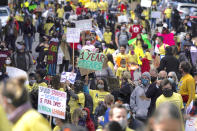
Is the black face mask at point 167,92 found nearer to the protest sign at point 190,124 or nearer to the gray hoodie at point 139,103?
the protest sign at point 190,124

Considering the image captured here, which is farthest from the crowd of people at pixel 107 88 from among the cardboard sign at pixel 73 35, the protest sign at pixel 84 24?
the cardboard sign at pixel 73 35

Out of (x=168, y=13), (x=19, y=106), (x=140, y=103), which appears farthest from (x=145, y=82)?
(x=168, y=13)

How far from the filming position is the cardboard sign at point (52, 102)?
28.0ft

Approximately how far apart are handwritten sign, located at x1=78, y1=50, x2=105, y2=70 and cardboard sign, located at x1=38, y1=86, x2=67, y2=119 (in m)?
3.68

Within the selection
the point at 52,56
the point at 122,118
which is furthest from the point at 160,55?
the point at 122,118

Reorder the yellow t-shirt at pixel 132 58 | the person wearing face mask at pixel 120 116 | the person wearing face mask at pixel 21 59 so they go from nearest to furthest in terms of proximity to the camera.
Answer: the person wearing face mask at pixel 120 116
the yellow t-shirt at pixel 132 58
the person wearing face mask at pixel 21 59

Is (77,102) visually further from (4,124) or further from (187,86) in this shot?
(4,124)

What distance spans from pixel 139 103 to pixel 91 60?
137 inches

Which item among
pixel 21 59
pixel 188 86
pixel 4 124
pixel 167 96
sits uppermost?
pixel 4 124

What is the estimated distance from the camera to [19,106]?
414 cm

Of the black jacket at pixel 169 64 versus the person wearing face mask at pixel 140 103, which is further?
the black jacket at pixel 169 64

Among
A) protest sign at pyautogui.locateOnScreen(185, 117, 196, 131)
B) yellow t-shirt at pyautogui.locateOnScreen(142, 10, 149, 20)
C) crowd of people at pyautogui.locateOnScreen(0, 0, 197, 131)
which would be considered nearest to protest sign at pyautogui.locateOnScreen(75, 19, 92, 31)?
crowd of people at pyautogui.locateOnScreen(0, 0, 197, 131)

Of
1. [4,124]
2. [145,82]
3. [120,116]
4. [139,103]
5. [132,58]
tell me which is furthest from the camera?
[132,58]

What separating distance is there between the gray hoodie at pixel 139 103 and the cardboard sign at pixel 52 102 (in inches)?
54.1
